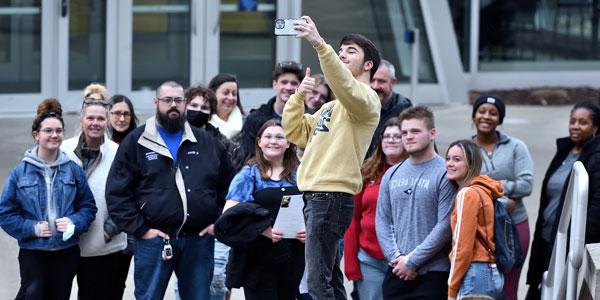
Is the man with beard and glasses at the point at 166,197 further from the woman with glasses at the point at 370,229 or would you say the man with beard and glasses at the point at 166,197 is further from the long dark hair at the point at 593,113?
the long dark hair at the point at 593,113

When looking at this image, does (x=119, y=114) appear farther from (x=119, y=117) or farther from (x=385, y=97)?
(x=385, y=97)

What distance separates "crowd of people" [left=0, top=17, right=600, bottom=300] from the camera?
25.2 ft

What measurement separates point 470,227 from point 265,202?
1399 mm

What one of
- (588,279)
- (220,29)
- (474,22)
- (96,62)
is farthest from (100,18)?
(588,279)

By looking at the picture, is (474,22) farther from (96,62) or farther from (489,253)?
(489,253)

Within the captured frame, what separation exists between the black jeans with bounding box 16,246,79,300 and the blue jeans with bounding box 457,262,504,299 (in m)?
2.62

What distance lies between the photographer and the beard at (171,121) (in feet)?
27.6

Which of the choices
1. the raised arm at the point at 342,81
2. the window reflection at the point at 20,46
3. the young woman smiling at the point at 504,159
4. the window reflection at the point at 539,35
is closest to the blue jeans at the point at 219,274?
the young woman smiling at the point at 504,159

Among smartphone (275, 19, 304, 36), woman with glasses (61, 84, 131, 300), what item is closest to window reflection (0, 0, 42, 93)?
woman with glasses (61, 84, 131, 300)

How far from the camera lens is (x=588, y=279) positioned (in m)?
6.64

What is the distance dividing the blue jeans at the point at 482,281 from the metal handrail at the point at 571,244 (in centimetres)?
33

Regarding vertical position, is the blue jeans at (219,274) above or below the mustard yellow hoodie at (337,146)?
below

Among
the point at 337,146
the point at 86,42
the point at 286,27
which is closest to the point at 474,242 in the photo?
A: the point at 337,146

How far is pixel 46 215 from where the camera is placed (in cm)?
853
